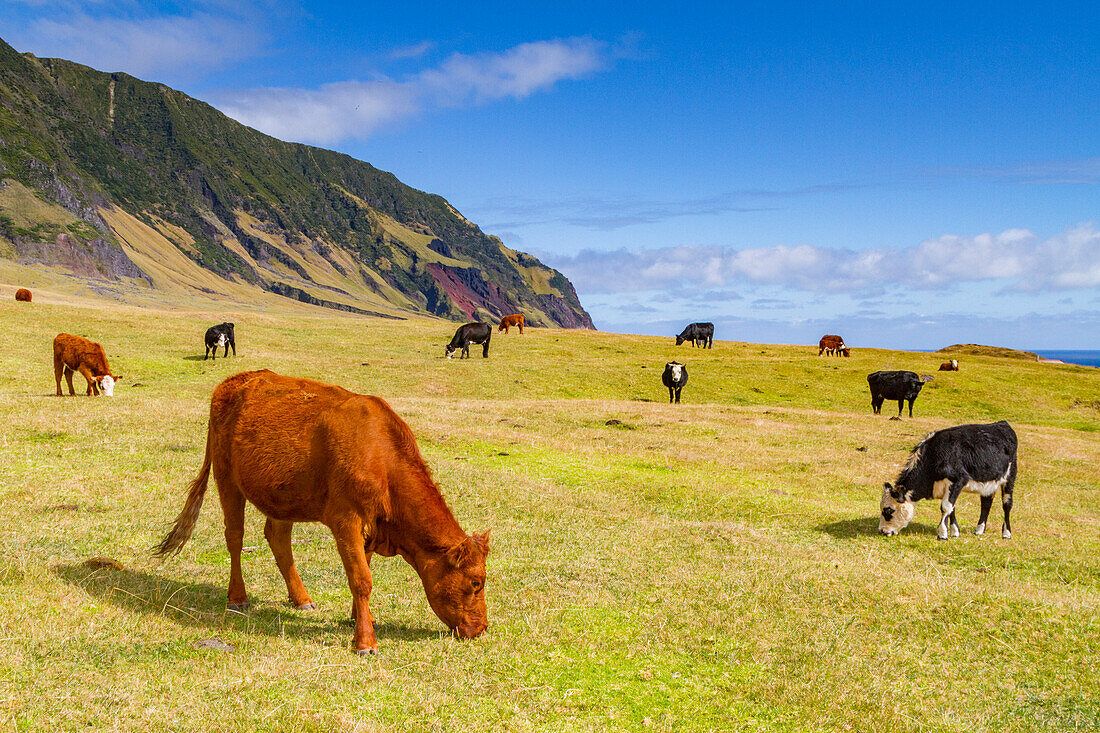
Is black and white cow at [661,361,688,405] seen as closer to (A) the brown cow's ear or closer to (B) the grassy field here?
(B) the grassy field

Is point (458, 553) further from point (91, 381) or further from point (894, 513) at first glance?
A: point (91, 381)

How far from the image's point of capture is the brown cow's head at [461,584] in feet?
28.2

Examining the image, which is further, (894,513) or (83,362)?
(83,362)

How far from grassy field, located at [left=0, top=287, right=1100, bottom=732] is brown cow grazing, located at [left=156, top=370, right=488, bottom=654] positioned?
1.88 feet

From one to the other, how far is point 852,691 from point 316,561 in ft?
28.2

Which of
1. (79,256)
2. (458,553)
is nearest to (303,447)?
(458,553)

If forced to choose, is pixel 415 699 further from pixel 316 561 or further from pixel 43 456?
pixel 43 456

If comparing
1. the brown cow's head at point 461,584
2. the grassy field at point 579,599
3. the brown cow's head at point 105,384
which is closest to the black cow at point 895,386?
the grassy field at point 579,599

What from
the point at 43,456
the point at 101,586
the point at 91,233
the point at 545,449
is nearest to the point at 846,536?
the point at 545,449

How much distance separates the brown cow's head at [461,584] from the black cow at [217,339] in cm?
4049

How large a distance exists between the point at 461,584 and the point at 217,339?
4186 cm

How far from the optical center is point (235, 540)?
9766 millimetres

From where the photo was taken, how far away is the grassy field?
725 cm

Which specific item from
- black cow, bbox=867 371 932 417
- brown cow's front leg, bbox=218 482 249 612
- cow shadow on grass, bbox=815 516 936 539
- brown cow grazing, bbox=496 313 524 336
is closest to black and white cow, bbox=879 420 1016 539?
cow shadow on grass, bbox=815 516 936 539
